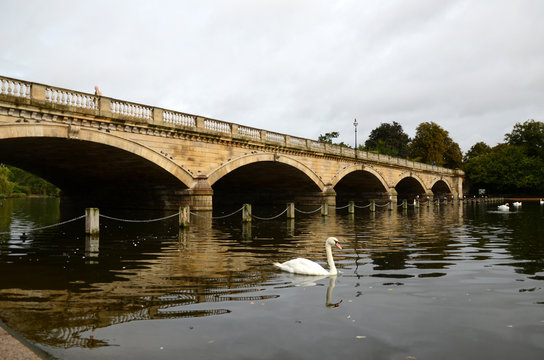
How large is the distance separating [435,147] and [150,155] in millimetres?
67842

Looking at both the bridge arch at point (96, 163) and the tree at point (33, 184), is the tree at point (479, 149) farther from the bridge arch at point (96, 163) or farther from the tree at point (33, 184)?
the tree at point (33, 184)

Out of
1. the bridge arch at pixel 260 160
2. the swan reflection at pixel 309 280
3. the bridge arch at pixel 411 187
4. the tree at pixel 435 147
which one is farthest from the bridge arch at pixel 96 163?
the tree at pixel 435 147

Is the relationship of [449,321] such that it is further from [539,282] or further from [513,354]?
[539,282]

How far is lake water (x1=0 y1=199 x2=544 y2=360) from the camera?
3.88 meters

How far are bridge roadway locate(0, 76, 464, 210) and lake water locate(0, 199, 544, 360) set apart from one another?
26.9ft

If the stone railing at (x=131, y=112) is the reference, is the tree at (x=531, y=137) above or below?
above

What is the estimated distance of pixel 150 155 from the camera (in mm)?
20656

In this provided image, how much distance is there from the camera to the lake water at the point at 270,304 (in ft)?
12.7

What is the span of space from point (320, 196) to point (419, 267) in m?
27.1

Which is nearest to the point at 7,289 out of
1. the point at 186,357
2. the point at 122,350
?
the point at 122,350

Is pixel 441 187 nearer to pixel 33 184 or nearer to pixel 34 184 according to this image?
pixel 34 184

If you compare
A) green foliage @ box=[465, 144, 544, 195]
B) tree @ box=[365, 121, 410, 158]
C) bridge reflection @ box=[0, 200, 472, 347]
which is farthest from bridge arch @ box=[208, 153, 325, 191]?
tree @ box=[365, 121, 410, 158]

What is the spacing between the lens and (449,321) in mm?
4629

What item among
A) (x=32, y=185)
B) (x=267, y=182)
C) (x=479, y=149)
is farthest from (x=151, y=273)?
(x=32, y=185)
